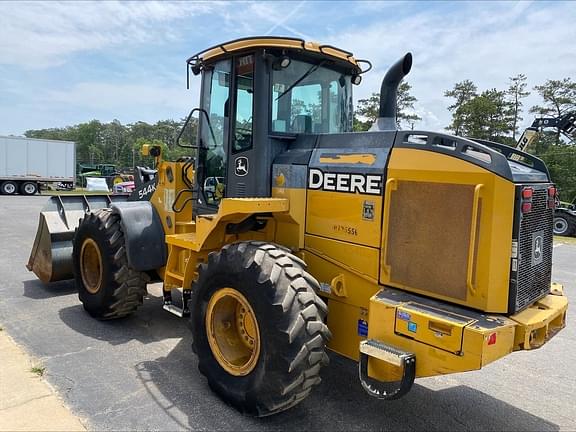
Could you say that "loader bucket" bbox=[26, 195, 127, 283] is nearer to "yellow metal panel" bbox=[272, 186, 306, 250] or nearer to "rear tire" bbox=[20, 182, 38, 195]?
"yellow metal panel" bbox=[272, 186, 306, 250]

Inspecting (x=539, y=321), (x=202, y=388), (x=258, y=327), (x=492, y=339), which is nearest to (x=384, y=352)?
(x=492, y=339)

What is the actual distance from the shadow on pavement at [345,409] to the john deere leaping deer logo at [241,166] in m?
1.91

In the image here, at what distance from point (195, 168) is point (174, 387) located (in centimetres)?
233

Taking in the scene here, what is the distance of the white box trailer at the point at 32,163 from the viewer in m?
29.4

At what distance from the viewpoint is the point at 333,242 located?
3975mm

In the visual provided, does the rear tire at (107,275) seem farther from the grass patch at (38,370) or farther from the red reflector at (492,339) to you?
the red reflector at (492,339)

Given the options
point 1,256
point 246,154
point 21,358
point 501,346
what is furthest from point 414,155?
point 1,256

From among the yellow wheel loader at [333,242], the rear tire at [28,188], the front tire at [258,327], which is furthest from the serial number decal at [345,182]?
the rear tire at [28,188]

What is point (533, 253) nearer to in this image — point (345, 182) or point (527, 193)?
point (527, 193)

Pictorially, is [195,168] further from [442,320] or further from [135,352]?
[442,320]

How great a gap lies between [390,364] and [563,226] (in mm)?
18268

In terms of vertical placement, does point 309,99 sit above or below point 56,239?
above

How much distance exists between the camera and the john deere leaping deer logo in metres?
4.49

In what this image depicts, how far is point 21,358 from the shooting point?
4.56 metres
